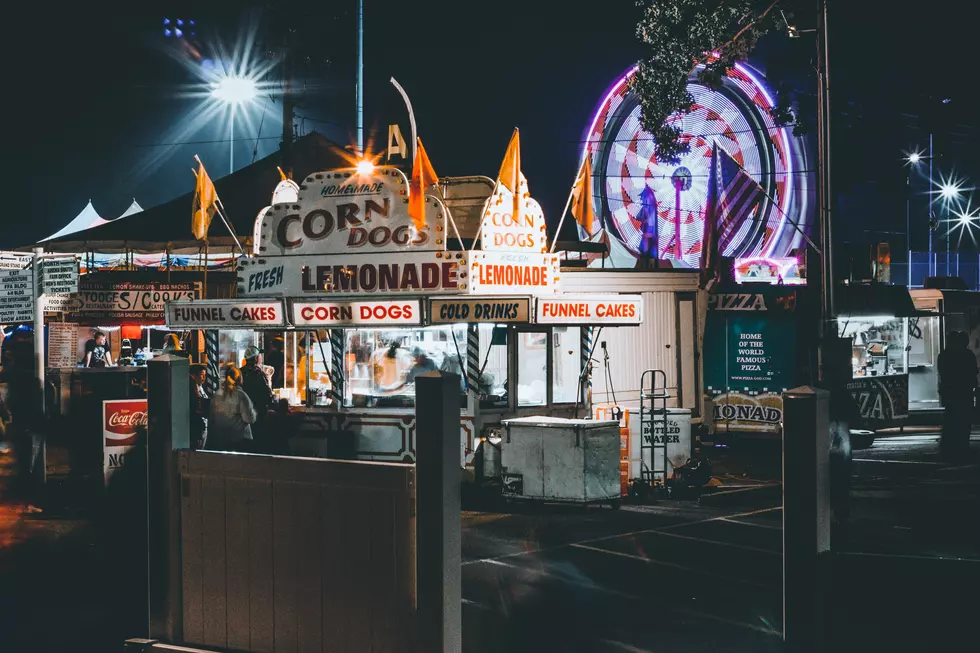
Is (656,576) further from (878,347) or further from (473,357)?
(878,347)

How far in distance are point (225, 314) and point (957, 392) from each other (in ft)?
35.3

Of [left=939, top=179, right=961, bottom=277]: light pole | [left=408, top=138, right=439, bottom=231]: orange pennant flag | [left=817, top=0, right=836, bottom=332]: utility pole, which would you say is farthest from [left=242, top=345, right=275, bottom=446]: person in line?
[left=939, top=179, right=961, bottom=277]: light pole

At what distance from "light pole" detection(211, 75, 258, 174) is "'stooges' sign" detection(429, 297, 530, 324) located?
93.4 ft

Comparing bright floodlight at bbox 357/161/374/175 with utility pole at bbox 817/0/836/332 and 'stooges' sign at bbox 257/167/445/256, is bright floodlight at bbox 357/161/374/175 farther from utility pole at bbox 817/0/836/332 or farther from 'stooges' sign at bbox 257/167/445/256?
utility pole at bbox 817/0/836/332

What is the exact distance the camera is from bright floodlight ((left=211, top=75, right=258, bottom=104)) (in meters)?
39.2

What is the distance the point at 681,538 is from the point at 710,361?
8793mm

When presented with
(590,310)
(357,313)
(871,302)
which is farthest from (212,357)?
(871,302)

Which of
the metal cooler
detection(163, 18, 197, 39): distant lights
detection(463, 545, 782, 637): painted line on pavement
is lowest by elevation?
detection(463, 545, 782, 637): painted line on pavement

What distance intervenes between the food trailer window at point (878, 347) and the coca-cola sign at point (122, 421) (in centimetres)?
1398

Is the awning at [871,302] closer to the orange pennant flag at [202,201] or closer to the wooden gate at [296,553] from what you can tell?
the orange pennant flag at [202,201]

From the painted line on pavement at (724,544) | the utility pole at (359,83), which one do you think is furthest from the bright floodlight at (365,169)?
the utility pole at (359,83)

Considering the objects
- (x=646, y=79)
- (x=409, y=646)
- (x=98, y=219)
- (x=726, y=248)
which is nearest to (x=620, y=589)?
(x=409, y=646)

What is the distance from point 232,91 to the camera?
39.3 metres

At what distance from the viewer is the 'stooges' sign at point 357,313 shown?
1255 centimetres
